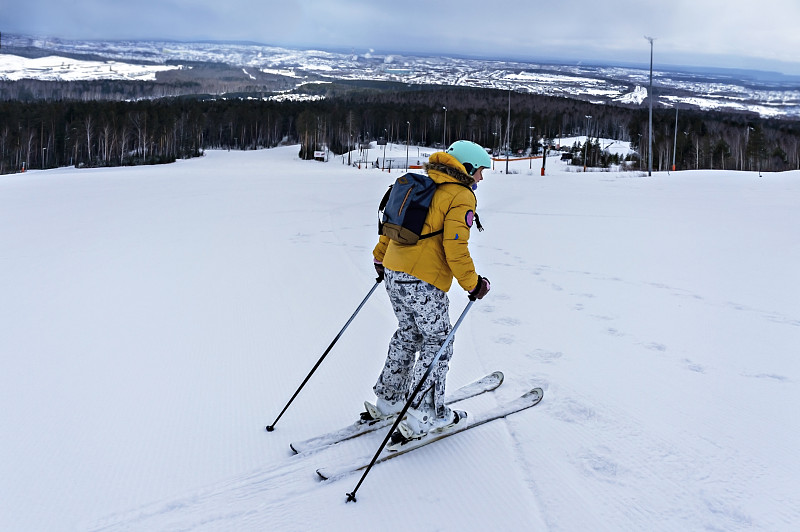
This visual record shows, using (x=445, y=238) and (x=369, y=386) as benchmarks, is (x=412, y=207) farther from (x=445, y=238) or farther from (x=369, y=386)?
(x=369, y=386)

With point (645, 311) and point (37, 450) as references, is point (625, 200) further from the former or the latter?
point (37, 450)

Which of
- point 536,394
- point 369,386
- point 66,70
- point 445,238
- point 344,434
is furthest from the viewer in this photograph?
→ point 66,70

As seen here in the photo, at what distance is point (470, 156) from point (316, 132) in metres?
62.7

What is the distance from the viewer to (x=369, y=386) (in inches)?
155

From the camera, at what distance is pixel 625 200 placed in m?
14.0

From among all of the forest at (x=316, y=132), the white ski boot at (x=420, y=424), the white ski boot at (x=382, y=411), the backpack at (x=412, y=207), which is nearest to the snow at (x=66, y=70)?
the forest at (x=316, y=132)

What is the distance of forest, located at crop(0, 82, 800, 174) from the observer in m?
53.3

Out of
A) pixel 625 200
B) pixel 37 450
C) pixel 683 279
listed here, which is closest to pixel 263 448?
pixel 37 450

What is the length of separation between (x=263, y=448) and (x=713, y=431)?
2484 millimetres

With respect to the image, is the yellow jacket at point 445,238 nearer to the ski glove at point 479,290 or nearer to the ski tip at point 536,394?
the ski glove at point 479,290

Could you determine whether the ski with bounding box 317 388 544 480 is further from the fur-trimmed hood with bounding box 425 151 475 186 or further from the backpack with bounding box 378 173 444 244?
the fur-trimmed hood with bounding box 425 151 475 186

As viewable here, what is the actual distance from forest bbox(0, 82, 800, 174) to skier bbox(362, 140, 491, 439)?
1469 inches

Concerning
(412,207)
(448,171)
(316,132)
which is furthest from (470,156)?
(316,132)

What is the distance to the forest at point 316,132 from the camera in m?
53.3
